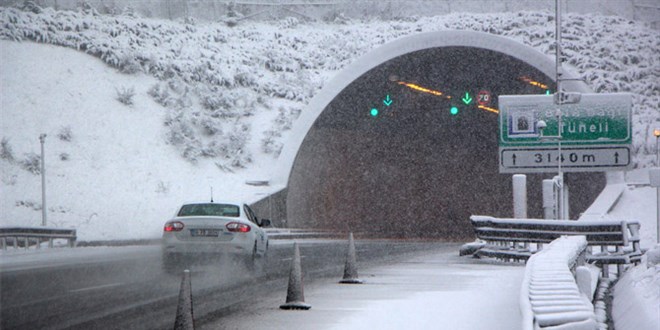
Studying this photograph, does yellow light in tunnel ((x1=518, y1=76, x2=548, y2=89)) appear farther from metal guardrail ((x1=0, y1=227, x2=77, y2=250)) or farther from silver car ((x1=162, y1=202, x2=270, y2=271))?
silver car ((x1=162, y1=202, x2=270, y2=271))

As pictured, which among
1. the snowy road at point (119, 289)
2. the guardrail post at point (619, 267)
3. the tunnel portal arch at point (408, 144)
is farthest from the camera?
the tunnel portal arch at point (408, 144)

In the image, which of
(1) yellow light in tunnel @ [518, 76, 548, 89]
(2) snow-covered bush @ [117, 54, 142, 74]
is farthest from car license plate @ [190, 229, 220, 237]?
(2) snow-covered bush @ [117, 54, 142, 74]

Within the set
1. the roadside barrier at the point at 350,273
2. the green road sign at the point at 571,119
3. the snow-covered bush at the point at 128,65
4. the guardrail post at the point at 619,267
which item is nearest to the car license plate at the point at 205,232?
the roadside barrier at the point at 350,273

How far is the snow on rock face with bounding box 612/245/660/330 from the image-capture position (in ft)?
38.2

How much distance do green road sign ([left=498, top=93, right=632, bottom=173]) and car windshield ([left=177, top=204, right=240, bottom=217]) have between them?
47.4 feet

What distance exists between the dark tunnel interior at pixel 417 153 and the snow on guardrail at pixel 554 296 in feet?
94.8

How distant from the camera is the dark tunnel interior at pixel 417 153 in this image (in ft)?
145

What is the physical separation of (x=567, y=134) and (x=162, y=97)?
97.2 feet

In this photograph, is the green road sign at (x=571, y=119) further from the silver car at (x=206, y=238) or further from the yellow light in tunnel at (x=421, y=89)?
the silver car at (x=206, y=238)

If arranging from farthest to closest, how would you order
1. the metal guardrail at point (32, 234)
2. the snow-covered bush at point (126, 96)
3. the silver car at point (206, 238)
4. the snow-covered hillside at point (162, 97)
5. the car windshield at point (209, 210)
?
the snow-covered bush at point (126, 96) < the snow-covered hillside at point (162, 97) < the metal guardrail at point (32, 234) < the car windshield at point (209, 210) < the silver car at point (206, 238)

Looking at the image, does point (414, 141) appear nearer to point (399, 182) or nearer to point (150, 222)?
point (399, 182)

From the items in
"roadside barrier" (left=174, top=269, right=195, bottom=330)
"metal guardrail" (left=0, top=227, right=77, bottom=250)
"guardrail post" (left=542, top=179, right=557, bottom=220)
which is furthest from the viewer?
"guardrail post" (left=542, top=179, right=557, bottom=220)

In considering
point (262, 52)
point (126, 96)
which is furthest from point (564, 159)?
point (262, 52)

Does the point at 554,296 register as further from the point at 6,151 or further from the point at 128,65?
the point at 128,65
